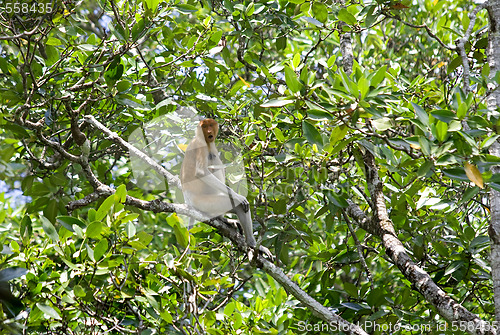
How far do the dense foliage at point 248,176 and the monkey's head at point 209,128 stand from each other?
92 millimetres

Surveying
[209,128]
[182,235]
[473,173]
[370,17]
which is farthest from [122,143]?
[473,173]

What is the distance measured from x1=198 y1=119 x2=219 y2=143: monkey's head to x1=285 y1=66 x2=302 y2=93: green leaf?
1684 mm

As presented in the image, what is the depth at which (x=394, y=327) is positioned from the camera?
315cm

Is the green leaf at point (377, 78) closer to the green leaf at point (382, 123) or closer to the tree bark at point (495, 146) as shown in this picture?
the green leaf at point (382, 123)

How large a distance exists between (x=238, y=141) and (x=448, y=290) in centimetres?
190

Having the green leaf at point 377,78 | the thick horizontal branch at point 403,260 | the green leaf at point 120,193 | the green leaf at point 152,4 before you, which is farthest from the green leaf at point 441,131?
the green leaf at point 152,4

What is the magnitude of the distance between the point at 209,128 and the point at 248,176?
703mm

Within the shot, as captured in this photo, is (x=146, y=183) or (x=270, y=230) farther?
(x=146, y=183)

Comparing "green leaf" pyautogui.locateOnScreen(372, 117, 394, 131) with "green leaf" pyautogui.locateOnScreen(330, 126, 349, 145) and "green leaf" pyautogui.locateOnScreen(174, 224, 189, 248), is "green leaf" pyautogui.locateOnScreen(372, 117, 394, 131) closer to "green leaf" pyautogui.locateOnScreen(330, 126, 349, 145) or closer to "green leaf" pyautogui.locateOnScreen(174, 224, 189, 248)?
Answer: "green leaf" pyautogui.locateOnScreen(330, 126, 349, 145)

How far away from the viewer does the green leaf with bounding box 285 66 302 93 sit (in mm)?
2475

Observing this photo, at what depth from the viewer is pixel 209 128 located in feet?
13.8

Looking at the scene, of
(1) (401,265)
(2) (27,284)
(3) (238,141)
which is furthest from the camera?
(3) (238,141)

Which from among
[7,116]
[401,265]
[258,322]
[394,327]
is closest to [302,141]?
[401,265]

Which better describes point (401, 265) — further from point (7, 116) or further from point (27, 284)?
point (7, 116)
